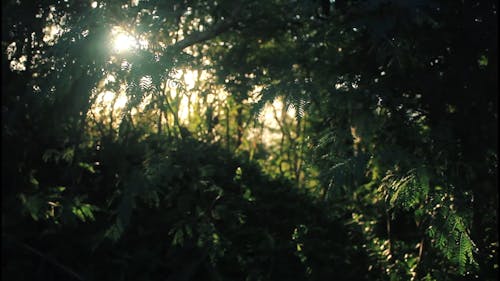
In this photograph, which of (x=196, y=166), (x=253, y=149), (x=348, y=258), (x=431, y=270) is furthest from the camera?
(x=253, y=149)

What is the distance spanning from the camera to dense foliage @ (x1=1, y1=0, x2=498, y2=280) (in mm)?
3295

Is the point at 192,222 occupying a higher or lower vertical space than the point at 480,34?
lower

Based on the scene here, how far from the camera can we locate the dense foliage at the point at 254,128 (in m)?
3.29

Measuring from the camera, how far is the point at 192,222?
16.4 feet

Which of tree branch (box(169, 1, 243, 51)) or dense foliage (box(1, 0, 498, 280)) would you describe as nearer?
dense foliage (box(1, 0, 498, 280))

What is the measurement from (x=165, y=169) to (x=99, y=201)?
201 cm

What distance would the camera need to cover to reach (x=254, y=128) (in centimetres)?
443

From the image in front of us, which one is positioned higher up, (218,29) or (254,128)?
(218,29)

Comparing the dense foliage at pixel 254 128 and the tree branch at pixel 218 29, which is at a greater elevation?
the tree branch at pixel 218 29

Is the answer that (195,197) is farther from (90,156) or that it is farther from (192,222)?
(90,156)

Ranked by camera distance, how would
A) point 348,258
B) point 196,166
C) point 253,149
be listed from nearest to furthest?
point 196,166, point 348,258, point 253,149

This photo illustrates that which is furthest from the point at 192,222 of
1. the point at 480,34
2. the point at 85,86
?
the point at 480,34

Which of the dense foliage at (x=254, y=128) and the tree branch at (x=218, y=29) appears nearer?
the dense foliage at (x=254, y=128)

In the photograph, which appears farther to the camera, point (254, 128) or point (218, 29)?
point (218, 29)
